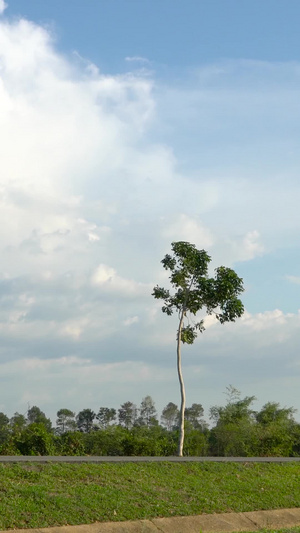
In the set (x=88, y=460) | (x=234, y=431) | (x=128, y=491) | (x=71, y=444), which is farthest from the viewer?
(x=234, y=431)

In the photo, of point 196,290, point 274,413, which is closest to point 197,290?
point 196,290

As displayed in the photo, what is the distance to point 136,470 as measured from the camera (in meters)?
18.4

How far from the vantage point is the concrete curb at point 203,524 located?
13.6 metres

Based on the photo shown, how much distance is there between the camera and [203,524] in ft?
50.3

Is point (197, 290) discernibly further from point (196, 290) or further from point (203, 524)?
point (203, 524)

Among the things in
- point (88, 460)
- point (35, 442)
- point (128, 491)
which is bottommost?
point (128, 491)

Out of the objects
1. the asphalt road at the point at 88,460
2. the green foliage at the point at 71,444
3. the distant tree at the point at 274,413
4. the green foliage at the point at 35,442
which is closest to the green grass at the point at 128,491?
the asphalt road at the point at 88,460

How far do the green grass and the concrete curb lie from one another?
0.69 feet

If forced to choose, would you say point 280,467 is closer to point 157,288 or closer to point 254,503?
point 254,503

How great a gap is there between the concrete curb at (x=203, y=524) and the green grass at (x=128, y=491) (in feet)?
0.69

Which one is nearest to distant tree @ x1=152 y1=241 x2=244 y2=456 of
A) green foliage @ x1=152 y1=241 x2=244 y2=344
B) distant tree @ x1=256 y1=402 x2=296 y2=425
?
green foliage @ x1=152 y1=241 x2=244 y2=344

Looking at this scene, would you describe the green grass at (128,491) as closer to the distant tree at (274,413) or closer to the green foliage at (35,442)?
the green foliage at (35,442)

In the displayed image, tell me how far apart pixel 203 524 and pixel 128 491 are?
6.64ft

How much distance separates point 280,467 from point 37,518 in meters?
13.0
